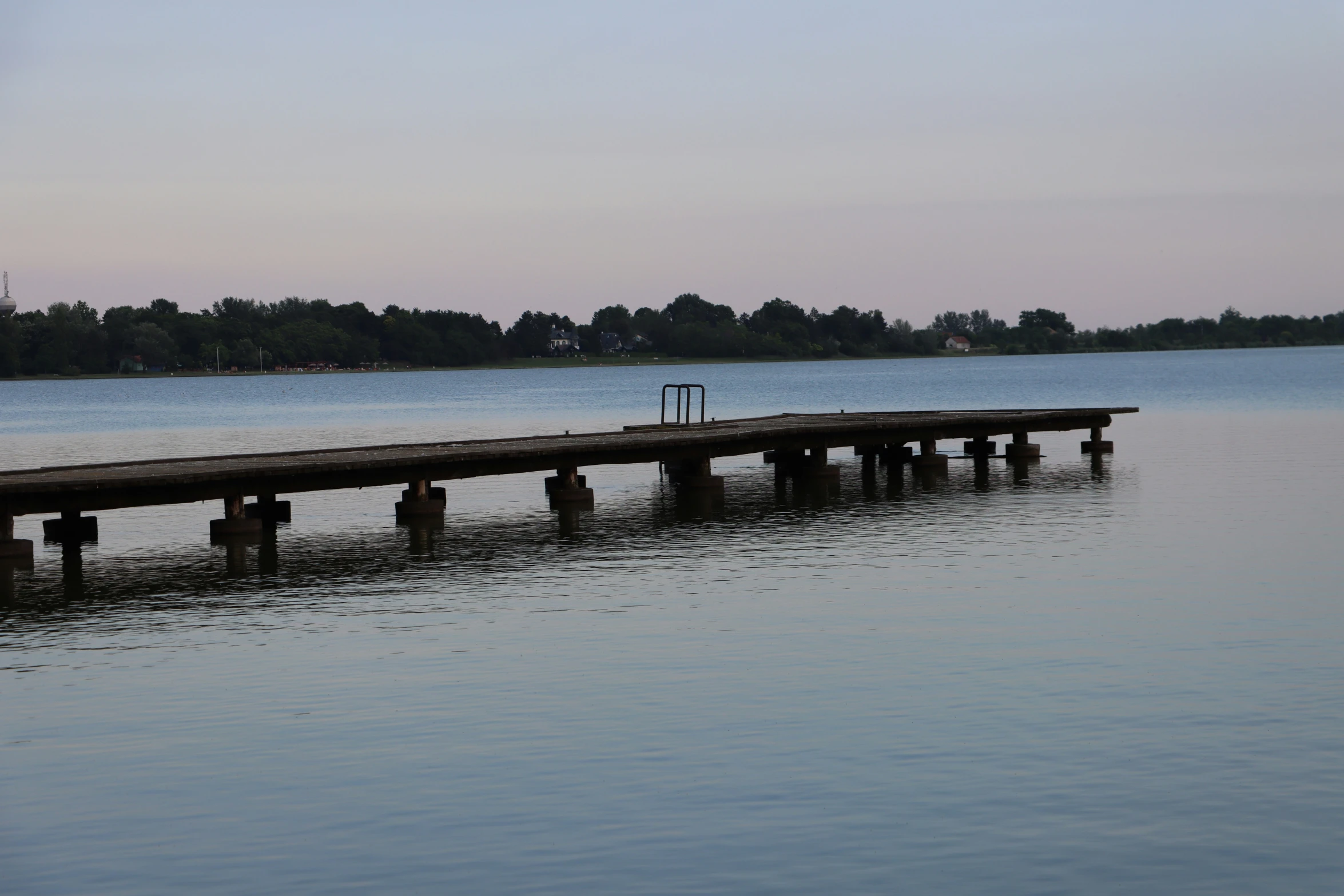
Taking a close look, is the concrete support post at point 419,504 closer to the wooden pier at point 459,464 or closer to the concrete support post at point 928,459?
the wooden pier at point 459,464

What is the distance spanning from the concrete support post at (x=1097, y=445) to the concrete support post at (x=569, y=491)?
1814 centimetres

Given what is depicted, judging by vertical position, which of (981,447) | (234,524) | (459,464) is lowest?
(234,524)

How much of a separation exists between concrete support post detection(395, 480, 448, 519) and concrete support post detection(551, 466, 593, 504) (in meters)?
2.85

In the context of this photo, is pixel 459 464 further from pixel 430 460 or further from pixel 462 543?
pixel 462 543

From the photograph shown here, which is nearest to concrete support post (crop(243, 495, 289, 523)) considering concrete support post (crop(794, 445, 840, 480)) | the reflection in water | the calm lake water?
the reflection in water

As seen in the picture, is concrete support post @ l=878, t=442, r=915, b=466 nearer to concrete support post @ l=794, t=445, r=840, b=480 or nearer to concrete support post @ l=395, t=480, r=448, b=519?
concrete support post @ l=794, t=445, r=840, b=480

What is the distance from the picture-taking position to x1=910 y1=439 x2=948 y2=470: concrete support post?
38.5 meters

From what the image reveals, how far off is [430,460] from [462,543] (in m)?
2.58

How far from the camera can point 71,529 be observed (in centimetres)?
2355

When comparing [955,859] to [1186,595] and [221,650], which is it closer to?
[221,650]

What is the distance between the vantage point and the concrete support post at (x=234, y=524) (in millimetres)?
24969

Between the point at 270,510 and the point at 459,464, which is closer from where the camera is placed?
the point at 270,510

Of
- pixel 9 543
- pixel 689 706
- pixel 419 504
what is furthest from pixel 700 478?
pixel 689 706

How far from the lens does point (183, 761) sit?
11227mm
